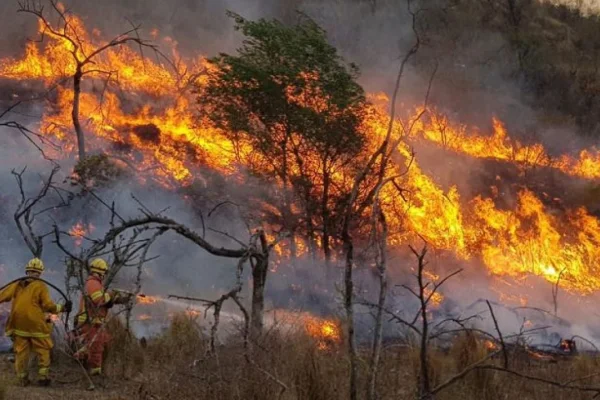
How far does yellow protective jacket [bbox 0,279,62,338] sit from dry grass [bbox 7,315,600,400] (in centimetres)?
66

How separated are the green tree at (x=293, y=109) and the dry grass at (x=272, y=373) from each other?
7696 millimetres

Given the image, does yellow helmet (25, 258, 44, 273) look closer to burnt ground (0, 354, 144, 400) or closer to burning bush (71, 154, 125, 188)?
burnt ground (0, 354, 144, 400)

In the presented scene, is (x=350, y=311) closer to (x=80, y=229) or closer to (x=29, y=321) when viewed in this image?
(x=29, y=321)

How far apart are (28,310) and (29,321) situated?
0.13 metres

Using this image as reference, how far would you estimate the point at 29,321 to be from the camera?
296 inches

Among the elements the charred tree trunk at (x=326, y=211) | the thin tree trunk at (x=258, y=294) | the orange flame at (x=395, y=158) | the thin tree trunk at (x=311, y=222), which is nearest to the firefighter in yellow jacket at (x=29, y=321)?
the thin tree trunk at (x=258, y=294)

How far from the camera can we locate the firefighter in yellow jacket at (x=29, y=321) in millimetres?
7492

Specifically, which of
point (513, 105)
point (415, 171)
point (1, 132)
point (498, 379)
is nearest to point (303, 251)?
point (415, 171)

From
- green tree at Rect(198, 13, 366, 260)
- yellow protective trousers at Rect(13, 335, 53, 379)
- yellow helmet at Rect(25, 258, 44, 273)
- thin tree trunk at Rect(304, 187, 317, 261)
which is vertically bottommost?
yellow protective trousers at Rect(13, 335, 53, 379)

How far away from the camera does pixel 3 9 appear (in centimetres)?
2995

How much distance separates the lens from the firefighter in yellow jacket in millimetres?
7492

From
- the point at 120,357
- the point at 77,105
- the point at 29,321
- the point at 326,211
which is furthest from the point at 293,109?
the point at 29,321

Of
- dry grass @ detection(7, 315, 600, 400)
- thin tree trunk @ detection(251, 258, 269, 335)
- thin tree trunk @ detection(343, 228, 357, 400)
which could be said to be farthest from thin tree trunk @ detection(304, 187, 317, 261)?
thin tree trunk @ detection(343, 228, 357, 400)

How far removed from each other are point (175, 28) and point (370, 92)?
11.5 metres
